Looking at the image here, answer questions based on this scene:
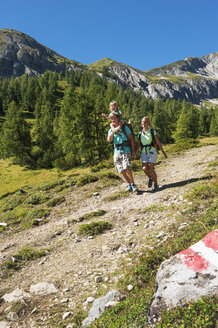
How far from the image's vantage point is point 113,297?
3451 mm

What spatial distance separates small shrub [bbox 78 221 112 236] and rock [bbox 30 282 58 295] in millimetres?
2150

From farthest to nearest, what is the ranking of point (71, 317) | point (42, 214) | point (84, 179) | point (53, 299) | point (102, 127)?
1. point (102, 127)
2. point (84, 179)
3. point (42, 214)
4. point (53, 299)
5. point (71, 317)

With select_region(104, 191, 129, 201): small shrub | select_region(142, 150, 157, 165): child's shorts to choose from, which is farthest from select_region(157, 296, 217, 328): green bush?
select_region(104, 191, 129, 201): small shrub

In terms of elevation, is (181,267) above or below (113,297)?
above

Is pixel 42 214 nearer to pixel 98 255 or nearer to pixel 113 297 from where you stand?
pixel 98 255

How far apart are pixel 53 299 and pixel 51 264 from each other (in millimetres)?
1448

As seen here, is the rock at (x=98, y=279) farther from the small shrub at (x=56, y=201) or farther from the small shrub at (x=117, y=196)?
the small shrub at (x=56, y=201)

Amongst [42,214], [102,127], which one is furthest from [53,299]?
[102,127]

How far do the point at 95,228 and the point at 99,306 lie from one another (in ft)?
10.1

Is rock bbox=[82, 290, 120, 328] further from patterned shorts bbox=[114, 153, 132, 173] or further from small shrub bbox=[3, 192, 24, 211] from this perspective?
small shrub bbox=[3, 192, 24, 211]

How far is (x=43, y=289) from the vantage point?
4.22 m

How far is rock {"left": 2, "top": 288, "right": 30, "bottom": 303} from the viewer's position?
161 inches

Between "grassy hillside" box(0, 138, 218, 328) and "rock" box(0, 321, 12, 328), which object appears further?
"rock" box(0, 321, 12, 328)

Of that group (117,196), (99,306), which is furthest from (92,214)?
(99,306)
